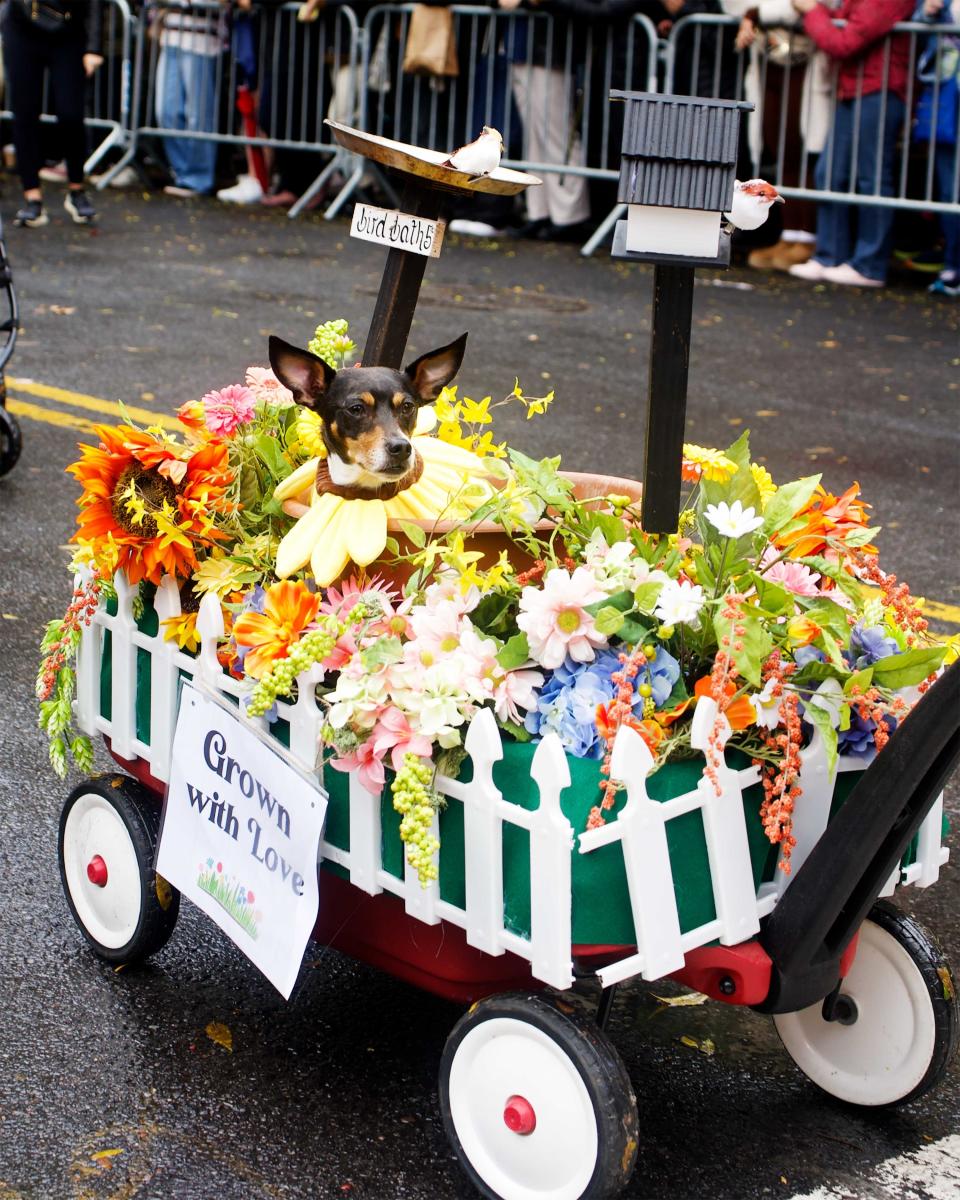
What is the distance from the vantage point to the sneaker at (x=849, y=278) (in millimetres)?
11180

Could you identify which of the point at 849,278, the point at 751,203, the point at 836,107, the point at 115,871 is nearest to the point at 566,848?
the point at 751,203

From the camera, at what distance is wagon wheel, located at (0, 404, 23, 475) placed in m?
5.80

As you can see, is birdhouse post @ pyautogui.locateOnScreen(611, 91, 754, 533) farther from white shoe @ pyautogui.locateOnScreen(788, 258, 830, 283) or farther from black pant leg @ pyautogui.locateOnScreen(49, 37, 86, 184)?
black pant leg @ pyautogui.locateOnScreen(49, 37, 86, 184)

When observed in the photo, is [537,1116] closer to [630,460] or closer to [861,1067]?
[861,1067]

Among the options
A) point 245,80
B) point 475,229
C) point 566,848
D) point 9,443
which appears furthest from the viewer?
point 245,80

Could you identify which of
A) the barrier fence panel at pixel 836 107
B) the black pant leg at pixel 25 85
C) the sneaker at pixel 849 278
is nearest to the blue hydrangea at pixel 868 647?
the barrier fence panel at pixel 836 107

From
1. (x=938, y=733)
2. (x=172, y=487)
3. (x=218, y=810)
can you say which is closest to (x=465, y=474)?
(x=172, y=487)

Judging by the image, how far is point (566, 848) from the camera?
2299mm

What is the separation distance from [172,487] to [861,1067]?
4.93 feet

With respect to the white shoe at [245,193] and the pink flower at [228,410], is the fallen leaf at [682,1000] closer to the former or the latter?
the pink flower at [228,410]

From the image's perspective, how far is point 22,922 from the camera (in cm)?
329

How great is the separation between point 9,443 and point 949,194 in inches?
282

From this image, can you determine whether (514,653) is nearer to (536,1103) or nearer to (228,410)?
(536,1103)

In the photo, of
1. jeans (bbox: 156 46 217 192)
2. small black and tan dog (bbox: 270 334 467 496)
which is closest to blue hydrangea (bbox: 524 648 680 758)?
small black and tan dog (bbox: 270 334 467 496)
